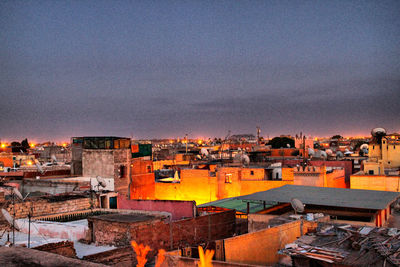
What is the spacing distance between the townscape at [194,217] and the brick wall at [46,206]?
3cm

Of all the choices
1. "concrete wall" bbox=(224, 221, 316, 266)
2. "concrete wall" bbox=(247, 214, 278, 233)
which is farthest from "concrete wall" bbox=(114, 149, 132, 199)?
"concrete wall" bbox=(224, 221, 316, 266)

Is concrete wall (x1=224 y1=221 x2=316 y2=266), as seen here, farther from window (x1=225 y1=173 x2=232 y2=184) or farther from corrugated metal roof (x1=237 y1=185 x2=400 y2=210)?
window (x1=225 y1=173 x2=232 y2=184)

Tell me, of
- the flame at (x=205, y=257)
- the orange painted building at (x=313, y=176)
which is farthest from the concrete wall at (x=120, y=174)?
the flame at (x=205, y=257)

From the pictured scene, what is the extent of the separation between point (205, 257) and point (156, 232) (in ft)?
8.91

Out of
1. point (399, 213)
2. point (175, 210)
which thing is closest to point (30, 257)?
point (175, 210)

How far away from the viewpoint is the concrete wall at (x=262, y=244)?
27.9 ft

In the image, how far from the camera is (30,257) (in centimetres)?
347

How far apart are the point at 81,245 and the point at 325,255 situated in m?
6.37

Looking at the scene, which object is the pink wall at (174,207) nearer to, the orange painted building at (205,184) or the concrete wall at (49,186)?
the concrete wall at (49,186)

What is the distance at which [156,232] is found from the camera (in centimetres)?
1002

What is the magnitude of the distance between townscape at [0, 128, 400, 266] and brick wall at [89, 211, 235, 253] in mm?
27

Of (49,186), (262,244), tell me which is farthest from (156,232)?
(49,186)

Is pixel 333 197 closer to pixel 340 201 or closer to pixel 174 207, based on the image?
pixel 340 201

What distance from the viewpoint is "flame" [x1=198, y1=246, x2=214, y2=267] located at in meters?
7.14
